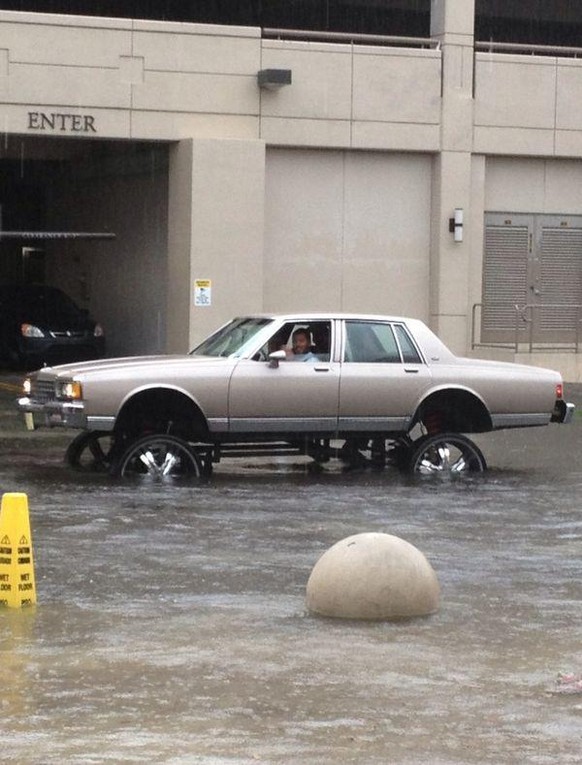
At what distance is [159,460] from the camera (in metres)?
15.3

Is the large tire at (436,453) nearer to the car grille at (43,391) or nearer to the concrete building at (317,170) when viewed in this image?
the car grille at (43,391)

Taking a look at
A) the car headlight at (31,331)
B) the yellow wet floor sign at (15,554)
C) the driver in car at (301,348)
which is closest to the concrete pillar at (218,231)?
the car headlight at (31,331)

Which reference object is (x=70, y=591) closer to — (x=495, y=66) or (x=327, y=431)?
(x=327, y=431)

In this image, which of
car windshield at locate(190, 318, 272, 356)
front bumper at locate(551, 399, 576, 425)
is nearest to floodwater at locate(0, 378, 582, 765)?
car windshield at locate(190, 318, 272, 356)

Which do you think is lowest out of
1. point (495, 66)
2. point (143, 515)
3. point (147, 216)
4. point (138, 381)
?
point (143, 515)

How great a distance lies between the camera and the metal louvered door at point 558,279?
30828 millimetres

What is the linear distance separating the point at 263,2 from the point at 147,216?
10.6 metres

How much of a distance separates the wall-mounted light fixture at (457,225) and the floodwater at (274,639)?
49.8 feet

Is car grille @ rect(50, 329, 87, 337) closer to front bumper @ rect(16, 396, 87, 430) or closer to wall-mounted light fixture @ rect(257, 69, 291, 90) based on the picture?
wall-mounted light fixture @ rect(257, 69, 291, 90)

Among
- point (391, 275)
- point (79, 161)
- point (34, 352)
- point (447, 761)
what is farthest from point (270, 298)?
point (447, 761)

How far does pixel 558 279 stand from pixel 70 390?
1755 centimetres

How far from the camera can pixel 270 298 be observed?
95.0 ft

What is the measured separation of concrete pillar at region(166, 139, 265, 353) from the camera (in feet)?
91.9

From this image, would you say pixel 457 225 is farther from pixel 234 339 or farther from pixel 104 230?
pixel 234 339
